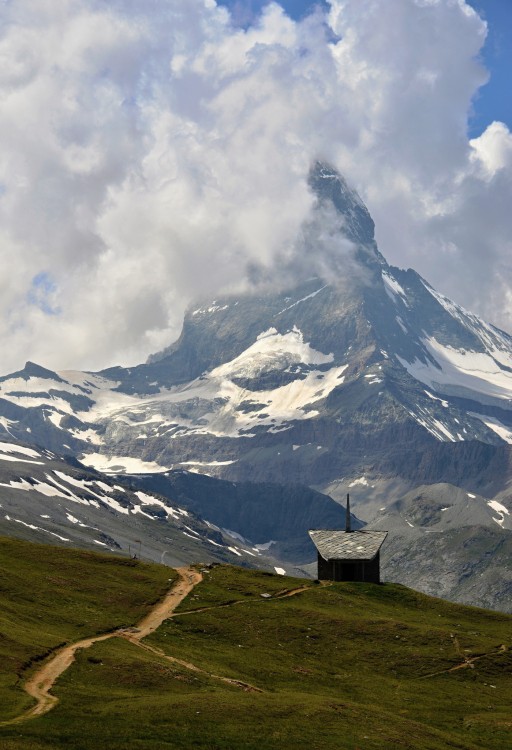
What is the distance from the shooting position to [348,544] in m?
130

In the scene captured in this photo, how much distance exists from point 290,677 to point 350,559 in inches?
1731

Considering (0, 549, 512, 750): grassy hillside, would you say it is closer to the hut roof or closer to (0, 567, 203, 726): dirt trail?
(0, 567, 203, 726): dirt trail

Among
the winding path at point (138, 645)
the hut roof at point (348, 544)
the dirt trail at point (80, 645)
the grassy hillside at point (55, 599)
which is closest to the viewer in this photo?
the dirt trail at point (80, 645)

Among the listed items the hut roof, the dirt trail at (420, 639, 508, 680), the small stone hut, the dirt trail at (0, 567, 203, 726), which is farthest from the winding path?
the dirt trail at (420, 639, 508, 680)

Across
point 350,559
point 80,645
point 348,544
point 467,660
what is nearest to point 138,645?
point 80,645

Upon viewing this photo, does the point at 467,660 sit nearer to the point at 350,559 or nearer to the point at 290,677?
the point at 290,677

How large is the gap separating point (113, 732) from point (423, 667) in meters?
37.8

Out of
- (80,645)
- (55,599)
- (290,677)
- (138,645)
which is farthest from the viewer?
(55,599)

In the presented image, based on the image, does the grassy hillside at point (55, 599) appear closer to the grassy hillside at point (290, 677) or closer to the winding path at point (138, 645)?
the winding path at point (138, 645)

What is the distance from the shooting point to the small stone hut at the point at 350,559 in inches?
4990

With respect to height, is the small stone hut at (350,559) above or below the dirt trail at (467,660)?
above

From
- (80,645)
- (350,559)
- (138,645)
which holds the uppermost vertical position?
(350,559)

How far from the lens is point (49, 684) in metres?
69.3

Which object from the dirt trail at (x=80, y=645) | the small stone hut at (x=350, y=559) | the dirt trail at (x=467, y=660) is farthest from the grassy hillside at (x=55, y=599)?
the dirt trail at (x=467, y=660)
